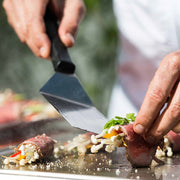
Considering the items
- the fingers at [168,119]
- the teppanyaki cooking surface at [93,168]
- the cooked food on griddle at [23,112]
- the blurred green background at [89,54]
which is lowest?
the teppanyaki cooking surface at [93,168]

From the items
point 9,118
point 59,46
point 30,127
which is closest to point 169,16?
point 59,46

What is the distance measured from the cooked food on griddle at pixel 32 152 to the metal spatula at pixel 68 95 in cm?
23

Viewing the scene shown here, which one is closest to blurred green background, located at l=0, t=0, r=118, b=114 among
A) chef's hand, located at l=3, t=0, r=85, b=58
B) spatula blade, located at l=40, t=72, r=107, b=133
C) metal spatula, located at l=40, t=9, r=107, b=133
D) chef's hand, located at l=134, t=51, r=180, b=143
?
chef's hand, located at l=3, t=0, r=85, b=58

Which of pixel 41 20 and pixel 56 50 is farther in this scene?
pixel 41 20

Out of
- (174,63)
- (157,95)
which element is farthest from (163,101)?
(174,63)

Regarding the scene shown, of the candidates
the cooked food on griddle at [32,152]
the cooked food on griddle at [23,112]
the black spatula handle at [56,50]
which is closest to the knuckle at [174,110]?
the cooked food on griddle at [32,152]

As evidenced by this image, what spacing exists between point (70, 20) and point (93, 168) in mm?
1274

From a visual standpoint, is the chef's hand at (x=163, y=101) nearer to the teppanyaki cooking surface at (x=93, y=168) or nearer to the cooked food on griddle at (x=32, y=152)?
the teppanyaki cooking surface at (x=93, y=168)

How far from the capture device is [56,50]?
2.27 meters

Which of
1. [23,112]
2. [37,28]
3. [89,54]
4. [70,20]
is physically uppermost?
[89,54]

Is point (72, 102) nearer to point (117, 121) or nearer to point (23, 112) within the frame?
point (117, 121)

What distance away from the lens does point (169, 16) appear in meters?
3.02

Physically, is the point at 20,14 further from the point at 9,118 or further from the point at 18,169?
the point at 18,169

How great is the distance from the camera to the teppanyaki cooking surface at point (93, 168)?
4.79 feet
